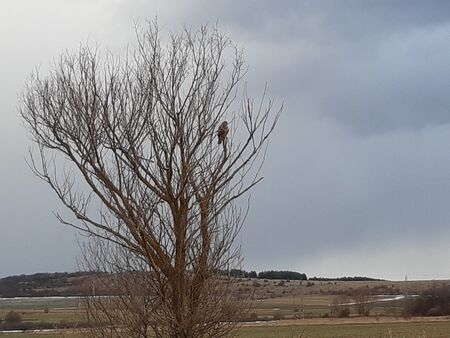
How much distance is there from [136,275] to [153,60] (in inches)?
127

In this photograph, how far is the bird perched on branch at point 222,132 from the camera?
1223cm

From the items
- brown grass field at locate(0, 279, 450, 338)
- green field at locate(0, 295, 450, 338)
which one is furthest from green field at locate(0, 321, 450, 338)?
green field at locate(0, 295, 450, 338)

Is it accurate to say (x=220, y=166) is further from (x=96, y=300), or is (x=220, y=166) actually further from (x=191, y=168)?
(x=96, y=300)

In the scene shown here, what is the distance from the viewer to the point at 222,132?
40.2 ft

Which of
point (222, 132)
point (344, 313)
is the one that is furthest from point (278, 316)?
point (222, 132)

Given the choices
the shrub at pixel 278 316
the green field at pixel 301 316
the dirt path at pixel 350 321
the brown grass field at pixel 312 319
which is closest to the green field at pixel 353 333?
the brown grass field at pixel 312 319

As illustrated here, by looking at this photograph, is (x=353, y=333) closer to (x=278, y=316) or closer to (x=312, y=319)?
(x=312, y=319)

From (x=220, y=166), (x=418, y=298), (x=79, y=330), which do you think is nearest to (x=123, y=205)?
(x=220, y=166)

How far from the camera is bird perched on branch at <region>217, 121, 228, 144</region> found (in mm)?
12234

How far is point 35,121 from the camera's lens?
12344 mm

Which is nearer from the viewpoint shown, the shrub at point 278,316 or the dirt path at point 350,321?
the dirt path at point 350,321

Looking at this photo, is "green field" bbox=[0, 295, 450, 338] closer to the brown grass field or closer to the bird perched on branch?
the brown grass field

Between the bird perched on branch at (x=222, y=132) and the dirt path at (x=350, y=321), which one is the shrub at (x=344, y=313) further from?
the bird perched on branch at (x=222, y=132)

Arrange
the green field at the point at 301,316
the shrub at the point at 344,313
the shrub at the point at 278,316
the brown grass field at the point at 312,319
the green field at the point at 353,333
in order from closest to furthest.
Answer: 1. the green field at the point at 353,333
2. the brown grass field at the point at 312,319
3. the green field at the point at 301,316
4. the shrub at the point at 278,316
5. the shrub at the point at 344,313
